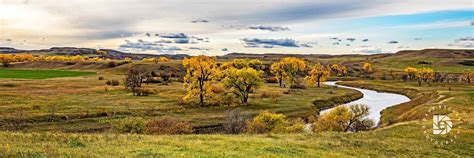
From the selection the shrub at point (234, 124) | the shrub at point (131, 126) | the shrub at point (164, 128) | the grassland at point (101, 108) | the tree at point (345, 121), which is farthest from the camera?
the grassland at point (101, 108)

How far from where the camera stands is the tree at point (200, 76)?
80.4 m

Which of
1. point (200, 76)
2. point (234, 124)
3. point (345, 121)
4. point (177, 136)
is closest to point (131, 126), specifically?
point (234, 124)

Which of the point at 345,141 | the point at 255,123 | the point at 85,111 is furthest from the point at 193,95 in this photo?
the point at 345,141

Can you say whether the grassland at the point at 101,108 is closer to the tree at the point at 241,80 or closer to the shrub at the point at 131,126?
the tree at the point at 241,80

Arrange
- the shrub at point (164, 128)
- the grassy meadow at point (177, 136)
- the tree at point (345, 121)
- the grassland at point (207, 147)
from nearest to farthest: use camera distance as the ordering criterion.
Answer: the grassland at point (207, 147), the grassy meadow at point (177, 136), the shrub at point (164, 128), the tree at point (345, 121)

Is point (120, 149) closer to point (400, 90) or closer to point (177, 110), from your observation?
point (177, 110)

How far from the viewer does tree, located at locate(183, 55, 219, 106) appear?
80.4 meters

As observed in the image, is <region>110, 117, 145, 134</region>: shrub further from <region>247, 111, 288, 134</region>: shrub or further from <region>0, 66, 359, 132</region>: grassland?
<region>247, 111, 288, 134</region>: shrub

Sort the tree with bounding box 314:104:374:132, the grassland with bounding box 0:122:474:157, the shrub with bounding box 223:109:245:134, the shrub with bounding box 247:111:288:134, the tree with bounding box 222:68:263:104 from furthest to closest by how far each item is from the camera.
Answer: the tree with bounding box 222:68:263:104
the shrub with bounding box 223:109:245:134
the tree with bounding box 314:104:374:132
the shrub with bounding box 247:111:288:134
the grassland with bounding box 0:122:474:157

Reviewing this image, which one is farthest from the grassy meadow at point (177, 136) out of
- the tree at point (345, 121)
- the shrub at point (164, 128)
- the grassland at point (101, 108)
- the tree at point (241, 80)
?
the shrub at point (164, 128)

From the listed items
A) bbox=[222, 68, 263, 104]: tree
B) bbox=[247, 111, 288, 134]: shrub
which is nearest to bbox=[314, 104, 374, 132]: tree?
bbox=[247, 111, 288, 134]: shrub

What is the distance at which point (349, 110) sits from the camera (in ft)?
191

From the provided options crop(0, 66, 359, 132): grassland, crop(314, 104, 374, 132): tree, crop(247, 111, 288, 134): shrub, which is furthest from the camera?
crop(0, 66, 359, 132): grassland

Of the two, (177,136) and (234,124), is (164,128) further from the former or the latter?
(177,136)
